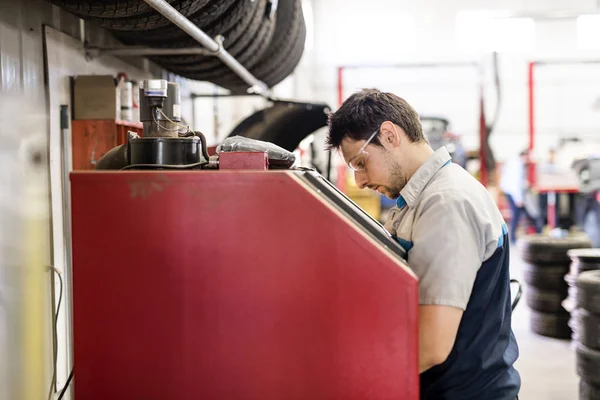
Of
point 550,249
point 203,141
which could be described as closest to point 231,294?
point 203,141

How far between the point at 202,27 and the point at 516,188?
328 inches

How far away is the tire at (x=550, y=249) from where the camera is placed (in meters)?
4.79

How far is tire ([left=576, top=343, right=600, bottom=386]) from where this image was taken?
3143 millimetres

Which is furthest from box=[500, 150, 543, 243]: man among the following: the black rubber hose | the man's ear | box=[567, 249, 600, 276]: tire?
the black rubber hose

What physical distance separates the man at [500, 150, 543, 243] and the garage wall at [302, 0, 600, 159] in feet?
8.95

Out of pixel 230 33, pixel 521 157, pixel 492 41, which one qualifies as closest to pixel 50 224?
pixel 230 33

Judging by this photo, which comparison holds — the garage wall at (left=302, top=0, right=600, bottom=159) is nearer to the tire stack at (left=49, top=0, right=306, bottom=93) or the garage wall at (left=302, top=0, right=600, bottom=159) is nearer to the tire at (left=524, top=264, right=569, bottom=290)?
the tire at (left=524, top=264, right=569, bottom=290)

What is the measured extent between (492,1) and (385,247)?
1216cm

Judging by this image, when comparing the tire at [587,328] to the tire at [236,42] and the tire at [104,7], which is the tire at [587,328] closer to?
the tire at [236,42]

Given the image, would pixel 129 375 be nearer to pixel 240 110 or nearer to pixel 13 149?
pixel 13 149

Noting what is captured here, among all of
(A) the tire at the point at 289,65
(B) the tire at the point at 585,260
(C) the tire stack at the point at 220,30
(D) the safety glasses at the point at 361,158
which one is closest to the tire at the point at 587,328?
(B) the tire at the point at 585,260

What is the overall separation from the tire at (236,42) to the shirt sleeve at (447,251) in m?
1.96

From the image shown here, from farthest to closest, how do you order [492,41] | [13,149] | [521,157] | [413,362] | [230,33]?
[521,157] < [492,41] < [230,33] < [13,149] < [413,362]

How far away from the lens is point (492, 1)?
12102 millimetres
